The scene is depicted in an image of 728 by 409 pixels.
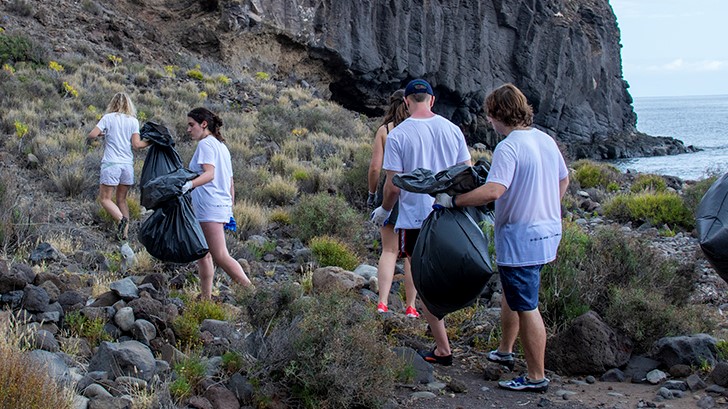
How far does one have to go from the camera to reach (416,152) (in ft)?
19.6

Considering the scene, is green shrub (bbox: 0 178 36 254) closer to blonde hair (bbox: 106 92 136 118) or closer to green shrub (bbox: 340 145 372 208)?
blonde hair (bbox: 106 92 136 118)

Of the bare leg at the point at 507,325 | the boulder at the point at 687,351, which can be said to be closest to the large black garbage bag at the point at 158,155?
the bare leg at the point at 507,325

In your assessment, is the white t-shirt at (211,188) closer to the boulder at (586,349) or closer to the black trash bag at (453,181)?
the black trash bag at (453,181)

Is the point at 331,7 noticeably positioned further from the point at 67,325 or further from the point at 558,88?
the point at 67,325

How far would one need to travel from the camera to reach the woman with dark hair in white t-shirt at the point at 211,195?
651cm

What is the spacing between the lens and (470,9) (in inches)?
1812

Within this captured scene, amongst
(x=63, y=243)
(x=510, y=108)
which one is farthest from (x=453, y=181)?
(x=63, y=243)

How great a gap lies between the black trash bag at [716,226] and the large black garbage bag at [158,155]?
4.69m

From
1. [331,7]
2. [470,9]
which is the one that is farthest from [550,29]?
[331,7]

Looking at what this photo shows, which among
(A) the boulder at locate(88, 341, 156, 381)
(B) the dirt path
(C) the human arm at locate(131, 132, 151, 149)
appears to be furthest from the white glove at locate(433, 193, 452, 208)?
(C) the human arm at locate(131, 132, 151, 149)

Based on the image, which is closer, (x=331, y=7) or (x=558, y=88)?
(x=331, y=7)

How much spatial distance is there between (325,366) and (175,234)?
2206 millimetres

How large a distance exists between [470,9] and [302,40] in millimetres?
14717

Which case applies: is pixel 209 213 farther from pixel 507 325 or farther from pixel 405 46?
pixel 405 46
